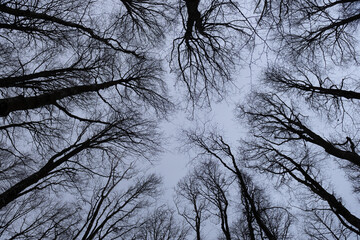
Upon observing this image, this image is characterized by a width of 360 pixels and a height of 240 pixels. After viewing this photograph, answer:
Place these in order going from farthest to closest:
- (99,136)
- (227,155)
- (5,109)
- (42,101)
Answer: (227,155) → (99,136) → (42,101) → (5,109)

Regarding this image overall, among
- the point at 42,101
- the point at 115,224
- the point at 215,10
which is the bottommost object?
the point at 115,224

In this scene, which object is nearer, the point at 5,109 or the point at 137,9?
the point at 5,109

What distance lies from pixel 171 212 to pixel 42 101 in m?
11.9

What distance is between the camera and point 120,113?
23.2 ft

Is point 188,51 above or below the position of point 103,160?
above

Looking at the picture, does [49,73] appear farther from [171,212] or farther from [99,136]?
[171,212]

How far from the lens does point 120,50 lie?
20.8 ft

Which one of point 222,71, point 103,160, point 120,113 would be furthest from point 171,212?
point 222,71

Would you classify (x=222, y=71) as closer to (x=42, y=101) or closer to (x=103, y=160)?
(x=42, y=101)

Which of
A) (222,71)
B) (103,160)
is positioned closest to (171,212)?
(103,160)

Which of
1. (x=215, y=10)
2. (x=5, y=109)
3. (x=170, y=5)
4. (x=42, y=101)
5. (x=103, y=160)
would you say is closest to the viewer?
(x=5, y=109)

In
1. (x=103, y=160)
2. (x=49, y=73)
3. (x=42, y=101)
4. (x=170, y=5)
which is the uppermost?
(x=170, y=5)

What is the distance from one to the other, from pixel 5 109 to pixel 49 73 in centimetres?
275

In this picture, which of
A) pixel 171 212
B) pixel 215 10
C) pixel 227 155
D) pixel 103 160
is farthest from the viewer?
pixel 171 212
